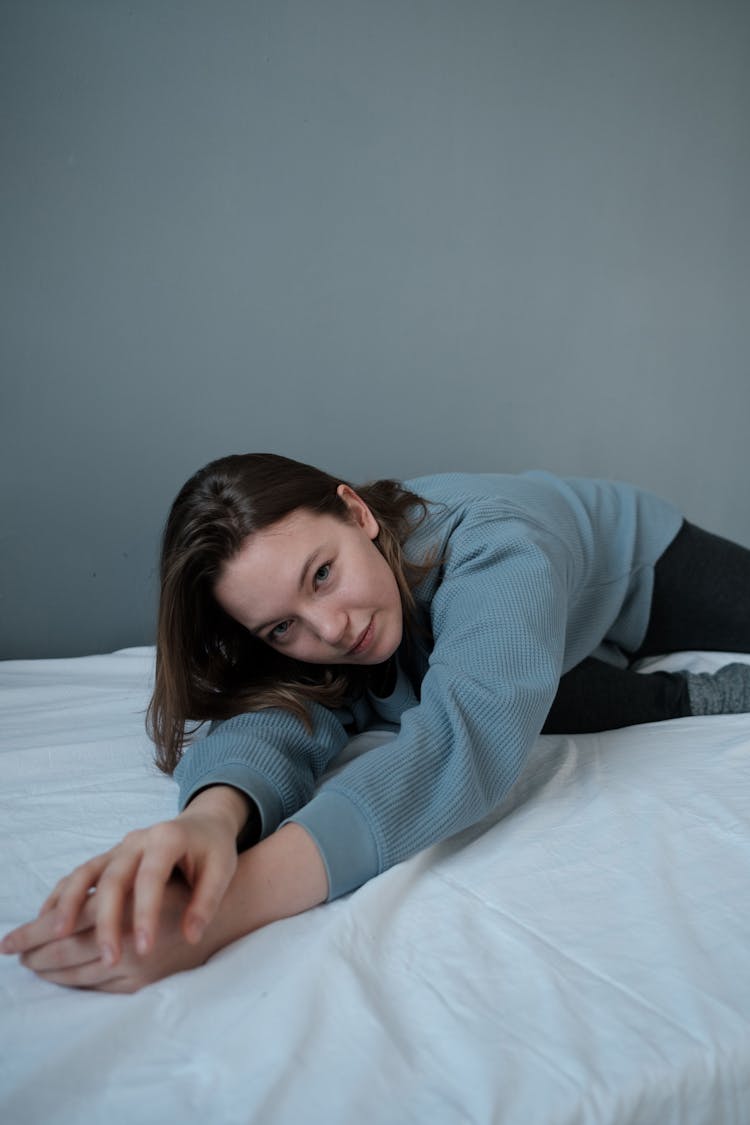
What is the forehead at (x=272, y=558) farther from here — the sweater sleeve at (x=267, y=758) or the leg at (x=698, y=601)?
the leg at (x=698, y=601)

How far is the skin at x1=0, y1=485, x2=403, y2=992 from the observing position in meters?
0.55

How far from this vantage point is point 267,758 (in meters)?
0.83

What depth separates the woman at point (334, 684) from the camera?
58 cm

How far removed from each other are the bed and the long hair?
0.46 ft

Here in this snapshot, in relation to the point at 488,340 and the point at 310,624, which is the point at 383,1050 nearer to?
the point at 310,624

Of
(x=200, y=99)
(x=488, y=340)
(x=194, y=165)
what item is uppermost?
(x=200, y=99)

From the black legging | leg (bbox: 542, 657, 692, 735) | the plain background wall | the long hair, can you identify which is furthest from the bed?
the plain background wall

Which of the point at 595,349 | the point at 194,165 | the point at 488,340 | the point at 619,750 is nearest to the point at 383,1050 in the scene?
the point at 619,750

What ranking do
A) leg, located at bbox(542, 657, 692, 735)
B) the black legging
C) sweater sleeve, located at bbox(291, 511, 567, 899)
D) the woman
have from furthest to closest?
1. the black legging
2. leg, located at bbox(542, 657, 692, 735)
3. sweater sleeve, located at bbox(291, 511, 567, 899)
4. the woman

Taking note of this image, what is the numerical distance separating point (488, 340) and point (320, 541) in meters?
1.07

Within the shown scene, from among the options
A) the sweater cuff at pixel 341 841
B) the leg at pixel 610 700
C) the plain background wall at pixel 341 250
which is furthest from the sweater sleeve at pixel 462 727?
the plain background wall at pixel 341 250

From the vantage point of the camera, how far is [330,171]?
1.60 m

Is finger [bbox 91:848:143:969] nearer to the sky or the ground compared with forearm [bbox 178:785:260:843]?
nearer to the sky

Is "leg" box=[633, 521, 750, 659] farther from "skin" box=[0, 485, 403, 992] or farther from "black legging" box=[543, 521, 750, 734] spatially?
"skin" box=[0, 485, 403, 992]
